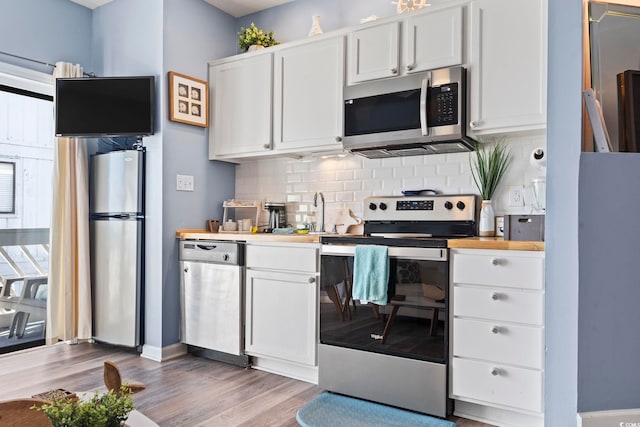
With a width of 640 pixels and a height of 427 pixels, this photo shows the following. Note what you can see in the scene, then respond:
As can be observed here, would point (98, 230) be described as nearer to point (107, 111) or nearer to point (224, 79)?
point (107, 111)

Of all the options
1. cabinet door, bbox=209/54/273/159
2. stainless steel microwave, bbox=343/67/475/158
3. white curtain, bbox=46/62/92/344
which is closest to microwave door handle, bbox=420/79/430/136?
stainless steel microwave, bbox=343/67/475/158

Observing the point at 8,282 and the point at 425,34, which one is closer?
the point at 425,34

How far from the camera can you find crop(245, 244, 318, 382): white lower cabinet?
2.95 m

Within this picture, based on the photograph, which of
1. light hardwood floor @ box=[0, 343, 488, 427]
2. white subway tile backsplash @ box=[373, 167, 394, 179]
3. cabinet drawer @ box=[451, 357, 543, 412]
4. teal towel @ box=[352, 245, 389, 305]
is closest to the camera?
cabinet drawer @ box=[451, 357, 543, 412]

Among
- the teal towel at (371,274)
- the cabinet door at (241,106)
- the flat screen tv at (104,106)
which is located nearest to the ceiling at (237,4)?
the cabinet door at (241,106)

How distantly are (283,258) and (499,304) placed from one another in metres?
1.38

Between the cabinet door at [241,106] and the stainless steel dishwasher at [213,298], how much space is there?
2.74 ft

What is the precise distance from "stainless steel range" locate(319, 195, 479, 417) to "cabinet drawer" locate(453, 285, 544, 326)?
0.30 feet

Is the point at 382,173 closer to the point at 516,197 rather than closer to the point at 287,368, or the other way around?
the point at 516,197

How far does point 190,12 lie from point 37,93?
55.5 inches

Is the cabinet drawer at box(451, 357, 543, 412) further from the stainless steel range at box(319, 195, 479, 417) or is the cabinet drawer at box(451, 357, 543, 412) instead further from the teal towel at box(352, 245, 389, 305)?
the teal towel at box(352, 245, 389, 305)

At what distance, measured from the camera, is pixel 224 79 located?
377 cm

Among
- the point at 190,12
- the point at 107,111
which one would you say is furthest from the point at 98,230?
the point at 190,12

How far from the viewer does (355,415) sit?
8.19 ft
